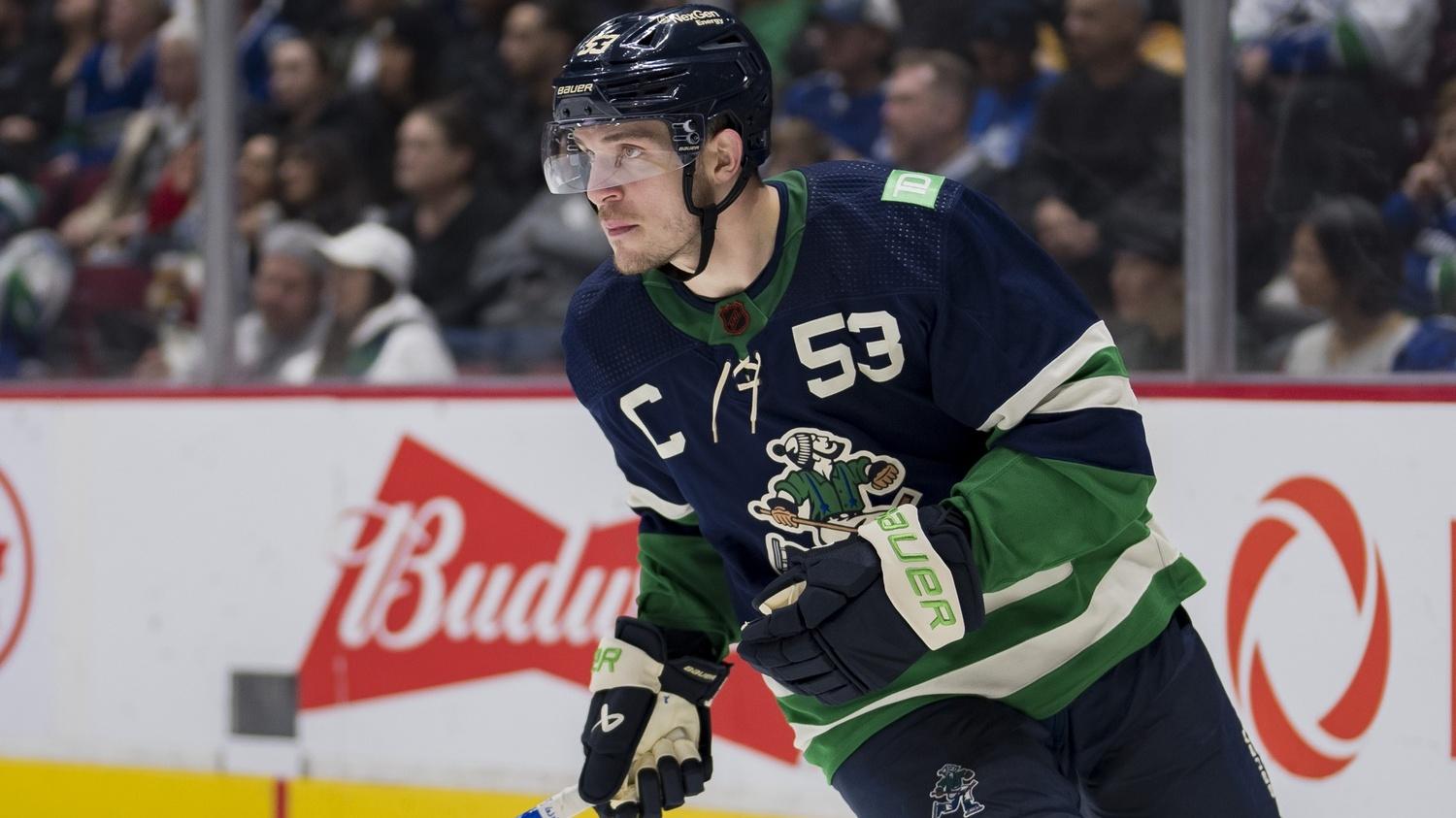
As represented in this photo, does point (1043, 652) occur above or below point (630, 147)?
below

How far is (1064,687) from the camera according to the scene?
6.30 ft

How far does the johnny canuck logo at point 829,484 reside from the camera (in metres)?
1.90

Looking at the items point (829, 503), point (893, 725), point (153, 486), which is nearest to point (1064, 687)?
point (893, 725)

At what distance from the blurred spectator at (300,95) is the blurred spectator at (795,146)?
1033mm

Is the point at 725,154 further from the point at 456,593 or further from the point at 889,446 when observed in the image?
the point at 456,593

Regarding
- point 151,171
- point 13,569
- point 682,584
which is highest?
point 151,171

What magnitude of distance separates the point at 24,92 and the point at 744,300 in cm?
298

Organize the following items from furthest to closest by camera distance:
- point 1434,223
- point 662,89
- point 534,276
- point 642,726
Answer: point 534,276, point 1434,223, point 642,726, point 662,89

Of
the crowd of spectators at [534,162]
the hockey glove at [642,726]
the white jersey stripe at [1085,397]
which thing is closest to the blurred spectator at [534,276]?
the crowd of spectators at [534,162]

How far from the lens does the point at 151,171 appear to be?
13.3ft

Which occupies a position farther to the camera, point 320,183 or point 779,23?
point 320,183

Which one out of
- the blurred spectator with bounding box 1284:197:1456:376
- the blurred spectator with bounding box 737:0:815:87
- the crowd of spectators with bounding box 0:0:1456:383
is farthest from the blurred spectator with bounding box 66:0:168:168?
the blurred spectator with bounding box 1284:197:1456:376

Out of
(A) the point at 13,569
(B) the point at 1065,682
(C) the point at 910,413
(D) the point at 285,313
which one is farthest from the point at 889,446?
(A) the point at 13,569

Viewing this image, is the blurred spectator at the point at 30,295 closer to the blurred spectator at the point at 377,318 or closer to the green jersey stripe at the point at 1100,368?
the blurred spectator at the point at 377,318
